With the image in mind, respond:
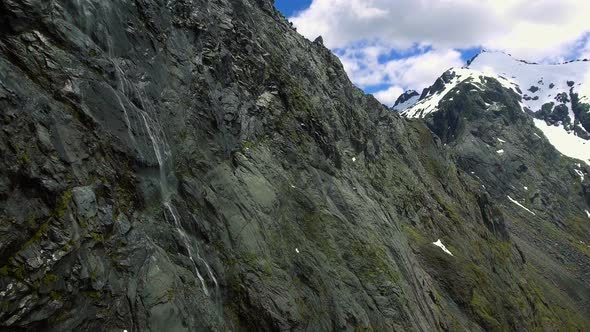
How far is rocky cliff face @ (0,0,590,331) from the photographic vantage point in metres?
20.6

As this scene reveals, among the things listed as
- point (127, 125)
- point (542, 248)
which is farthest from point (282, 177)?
point (542, 248)

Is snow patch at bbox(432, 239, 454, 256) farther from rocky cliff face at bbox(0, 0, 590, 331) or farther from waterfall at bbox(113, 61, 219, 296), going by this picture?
waterfall at bbox(113, 61, 219, 296)

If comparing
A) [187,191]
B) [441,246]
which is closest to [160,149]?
[187,191]

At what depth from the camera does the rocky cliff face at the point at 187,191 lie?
67.6 ft

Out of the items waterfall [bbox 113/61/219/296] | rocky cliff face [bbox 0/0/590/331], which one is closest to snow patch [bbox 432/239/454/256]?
rocky cliff face [bbox 0/0/590/331]

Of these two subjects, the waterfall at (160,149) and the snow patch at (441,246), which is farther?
the snow patch at (441,246)

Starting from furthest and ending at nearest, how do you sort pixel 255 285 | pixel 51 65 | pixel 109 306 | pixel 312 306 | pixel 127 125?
pixel 312 306 → pixel 255 285 → pixel 127 125 → pixel 51 65 → pixel 109 306

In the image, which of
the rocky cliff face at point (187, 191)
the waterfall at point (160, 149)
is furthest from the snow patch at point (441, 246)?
the waterfall at point (160, 149)

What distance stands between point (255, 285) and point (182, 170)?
8459 millimetres

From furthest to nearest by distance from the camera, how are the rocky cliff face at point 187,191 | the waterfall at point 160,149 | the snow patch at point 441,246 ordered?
the snow patch at point 441,246
the waterfall at point 160,149
the rocky cliff face at point 187,191

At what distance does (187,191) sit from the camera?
29.9m

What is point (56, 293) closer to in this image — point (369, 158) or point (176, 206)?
point (176, 206)

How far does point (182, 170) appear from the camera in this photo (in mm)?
30656

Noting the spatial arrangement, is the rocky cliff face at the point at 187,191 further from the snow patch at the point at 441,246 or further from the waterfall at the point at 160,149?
the snow patch at the point at 441,246
